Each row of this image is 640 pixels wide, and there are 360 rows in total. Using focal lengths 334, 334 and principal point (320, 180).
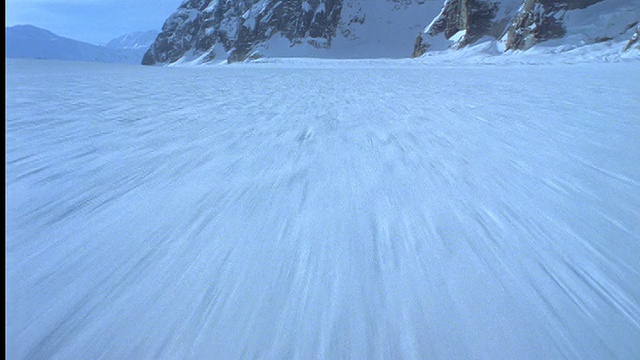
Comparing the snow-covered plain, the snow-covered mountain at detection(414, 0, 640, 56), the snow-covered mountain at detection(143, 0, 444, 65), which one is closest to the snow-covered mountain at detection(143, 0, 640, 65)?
the snow-covered mountain at detection(414, 0, 640, 56)

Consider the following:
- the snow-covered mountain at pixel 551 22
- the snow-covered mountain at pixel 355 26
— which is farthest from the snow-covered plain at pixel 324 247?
the snow-covered mountain at pixel 355 26

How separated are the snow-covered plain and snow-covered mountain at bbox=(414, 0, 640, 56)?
3512 cm

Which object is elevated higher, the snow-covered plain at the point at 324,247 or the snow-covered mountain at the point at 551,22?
the snow-covered mountain at the point at 551,22

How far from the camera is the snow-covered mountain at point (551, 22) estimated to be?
29.4 metres

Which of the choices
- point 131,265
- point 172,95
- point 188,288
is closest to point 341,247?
point 188,288

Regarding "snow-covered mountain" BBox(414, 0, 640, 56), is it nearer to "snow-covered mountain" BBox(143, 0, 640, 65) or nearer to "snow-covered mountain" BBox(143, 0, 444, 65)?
"snow-covered mountain" BBox(143, 0, 640, 65)

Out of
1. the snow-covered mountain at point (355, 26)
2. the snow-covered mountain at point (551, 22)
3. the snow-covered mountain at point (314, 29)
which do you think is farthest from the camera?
the snow-covered mountain at point (314, 29)

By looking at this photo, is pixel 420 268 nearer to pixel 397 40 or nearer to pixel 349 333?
pixel 349 333

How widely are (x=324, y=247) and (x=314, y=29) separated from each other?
91644mm

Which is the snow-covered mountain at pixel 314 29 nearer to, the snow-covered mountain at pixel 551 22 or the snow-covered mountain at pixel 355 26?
the snow-covered mountain at pixel 355 26

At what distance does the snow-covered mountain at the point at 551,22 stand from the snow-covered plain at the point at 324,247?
3512cm

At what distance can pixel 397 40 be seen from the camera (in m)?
87.6

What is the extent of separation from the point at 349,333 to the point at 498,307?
646 mm

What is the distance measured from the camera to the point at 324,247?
177 centimetres
